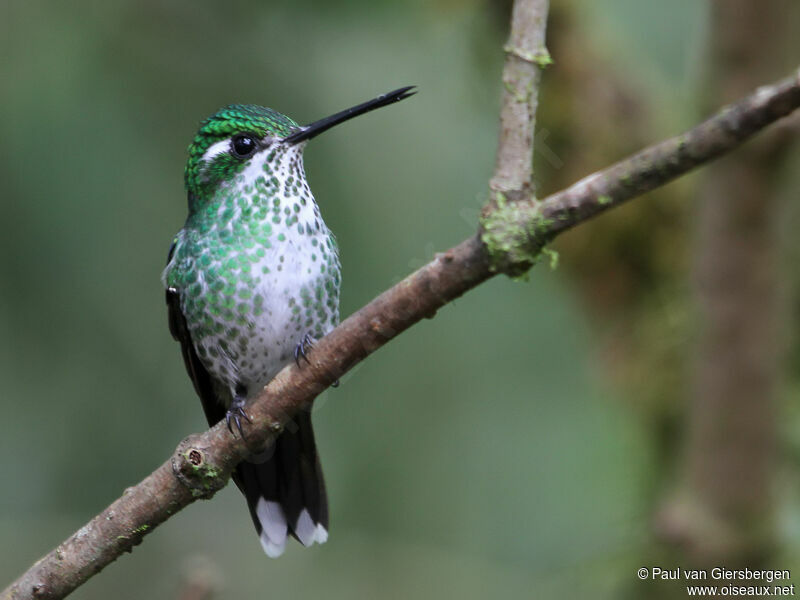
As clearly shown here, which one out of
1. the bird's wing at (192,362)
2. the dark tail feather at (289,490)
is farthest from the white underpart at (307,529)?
the bird's wing at (192,362)

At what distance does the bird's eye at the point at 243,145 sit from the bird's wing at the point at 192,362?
40 cm

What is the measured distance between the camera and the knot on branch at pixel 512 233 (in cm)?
176

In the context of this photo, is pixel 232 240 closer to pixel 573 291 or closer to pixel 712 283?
pixel 712 283

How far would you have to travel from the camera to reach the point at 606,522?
15.1ft

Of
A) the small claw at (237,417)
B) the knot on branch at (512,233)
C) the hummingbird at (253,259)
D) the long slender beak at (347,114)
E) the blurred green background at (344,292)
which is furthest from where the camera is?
the blurred green background at (344,292)

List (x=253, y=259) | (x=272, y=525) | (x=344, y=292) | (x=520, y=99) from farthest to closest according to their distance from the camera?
(x=344, y=292), (x=272, y=525), (x=253, y=259), (x=520, y=99)

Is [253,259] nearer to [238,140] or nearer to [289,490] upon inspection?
[238,140]

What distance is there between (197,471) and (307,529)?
0.93m

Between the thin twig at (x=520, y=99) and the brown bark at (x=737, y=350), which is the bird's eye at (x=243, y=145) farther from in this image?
the brown bark at (x=737, y=350)

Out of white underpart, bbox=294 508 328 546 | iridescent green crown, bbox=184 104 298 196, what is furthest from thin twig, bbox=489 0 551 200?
white underpart, bbox=294 508 328 546

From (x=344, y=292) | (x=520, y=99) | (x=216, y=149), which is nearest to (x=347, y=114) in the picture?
(x=520, y=99)

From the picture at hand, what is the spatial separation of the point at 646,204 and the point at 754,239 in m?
1.06

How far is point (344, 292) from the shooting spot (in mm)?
4570

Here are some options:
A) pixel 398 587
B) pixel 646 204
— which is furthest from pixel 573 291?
pixel 398 587
